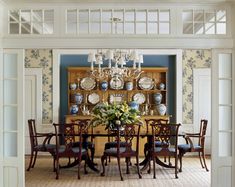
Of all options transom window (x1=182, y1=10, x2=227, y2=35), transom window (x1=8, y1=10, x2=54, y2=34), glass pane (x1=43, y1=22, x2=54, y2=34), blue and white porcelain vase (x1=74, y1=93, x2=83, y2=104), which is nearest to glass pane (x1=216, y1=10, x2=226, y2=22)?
transom window (x1=182, y1=10, x2=227, y2=35)

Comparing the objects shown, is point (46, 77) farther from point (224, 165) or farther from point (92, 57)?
point (224, 165)

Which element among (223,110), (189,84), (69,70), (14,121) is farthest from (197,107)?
(14,121)

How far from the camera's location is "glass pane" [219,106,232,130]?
5.00 metres

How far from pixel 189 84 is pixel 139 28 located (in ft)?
9.95

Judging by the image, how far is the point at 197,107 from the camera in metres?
9.96

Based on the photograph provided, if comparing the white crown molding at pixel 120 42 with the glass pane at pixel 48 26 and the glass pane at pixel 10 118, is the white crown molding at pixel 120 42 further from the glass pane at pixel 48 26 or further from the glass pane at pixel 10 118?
the glass pane at pixel 48 26

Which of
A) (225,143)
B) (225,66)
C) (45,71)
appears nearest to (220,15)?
(225,66)

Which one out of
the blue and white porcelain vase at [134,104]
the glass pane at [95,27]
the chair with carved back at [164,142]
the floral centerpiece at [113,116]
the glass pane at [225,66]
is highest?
the glass pane at [95,27]

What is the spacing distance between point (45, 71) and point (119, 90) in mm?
1811

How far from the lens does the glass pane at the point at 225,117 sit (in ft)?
16.4

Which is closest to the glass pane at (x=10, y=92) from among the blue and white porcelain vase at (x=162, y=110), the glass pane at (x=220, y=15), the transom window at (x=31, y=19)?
the transom window at (x=31, y=19)

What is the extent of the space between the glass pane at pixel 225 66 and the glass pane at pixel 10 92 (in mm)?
2471

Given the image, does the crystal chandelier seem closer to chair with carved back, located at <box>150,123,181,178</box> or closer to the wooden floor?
chair with carved back, located at <box>150,123,181,178</box>

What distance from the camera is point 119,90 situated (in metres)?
10.0
